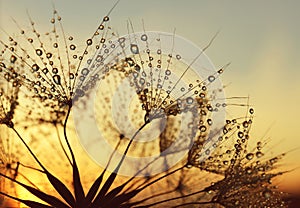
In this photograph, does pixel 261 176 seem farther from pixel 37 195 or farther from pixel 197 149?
pixel 37 195

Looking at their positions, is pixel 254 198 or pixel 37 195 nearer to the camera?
pixel 37 195

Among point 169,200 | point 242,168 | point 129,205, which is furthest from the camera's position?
point 242,168

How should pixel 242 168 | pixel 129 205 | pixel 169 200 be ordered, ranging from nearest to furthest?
Answer: pixel 129 205 < pixel 169 200 < pixel 242 168

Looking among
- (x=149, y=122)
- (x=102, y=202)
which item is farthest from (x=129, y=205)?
(x=149, y=122)

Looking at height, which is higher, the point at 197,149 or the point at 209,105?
the point at 209,105

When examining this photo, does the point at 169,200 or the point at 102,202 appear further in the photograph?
the point at 169,200

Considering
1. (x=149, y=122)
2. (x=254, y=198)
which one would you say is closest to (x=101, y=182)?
(x=149, y=122)

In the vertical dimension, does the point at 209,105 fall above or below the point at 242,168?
above

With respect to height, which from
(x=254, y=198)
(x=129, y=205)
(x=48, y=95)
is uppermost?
(x=48, y=95)

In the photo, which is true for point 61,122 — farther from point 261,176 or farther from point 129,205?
point 261,176
